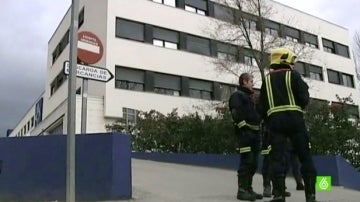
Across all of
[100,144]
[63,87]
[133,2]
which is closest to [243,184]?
[100,144]

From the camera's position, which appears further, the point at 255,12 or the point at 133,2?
the point at 133,2

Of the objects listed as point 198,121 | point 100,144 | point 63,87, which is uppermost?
point 63,87

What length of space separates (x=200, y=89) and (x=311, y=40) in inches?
602

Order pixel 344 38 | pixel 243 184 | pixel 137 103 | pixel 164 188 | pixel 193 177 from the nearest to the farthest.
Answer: pixel 243 184, pixel 164 188, pixel 193 177, pixel 137 103, pixel 344 38

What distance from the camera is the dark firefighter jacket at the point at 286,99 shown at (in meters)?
6.06

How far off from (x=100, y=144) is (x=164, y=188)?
5.83 feet

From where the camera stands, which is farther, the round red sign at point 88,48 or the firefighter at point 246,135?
the firefighter at point 246,135

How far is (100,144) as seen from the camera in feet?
26.3

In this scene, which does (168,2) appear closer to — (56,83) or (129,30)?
(129,30)

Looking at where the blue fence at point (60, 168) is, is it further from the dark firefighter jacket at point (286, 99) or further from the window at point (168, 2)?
the window at point (168, 2)

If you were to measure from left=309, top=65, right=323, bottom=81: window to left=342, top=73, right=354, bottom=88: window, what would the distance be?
390 cm

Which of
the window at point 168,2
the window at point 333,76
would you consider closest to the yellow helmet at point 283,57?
the window at point 168,2

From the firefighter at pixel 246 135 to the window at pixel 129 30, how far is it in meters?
22.9

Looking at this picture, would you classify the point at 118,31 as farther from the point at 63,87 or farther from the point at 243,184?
the point at 243,184
